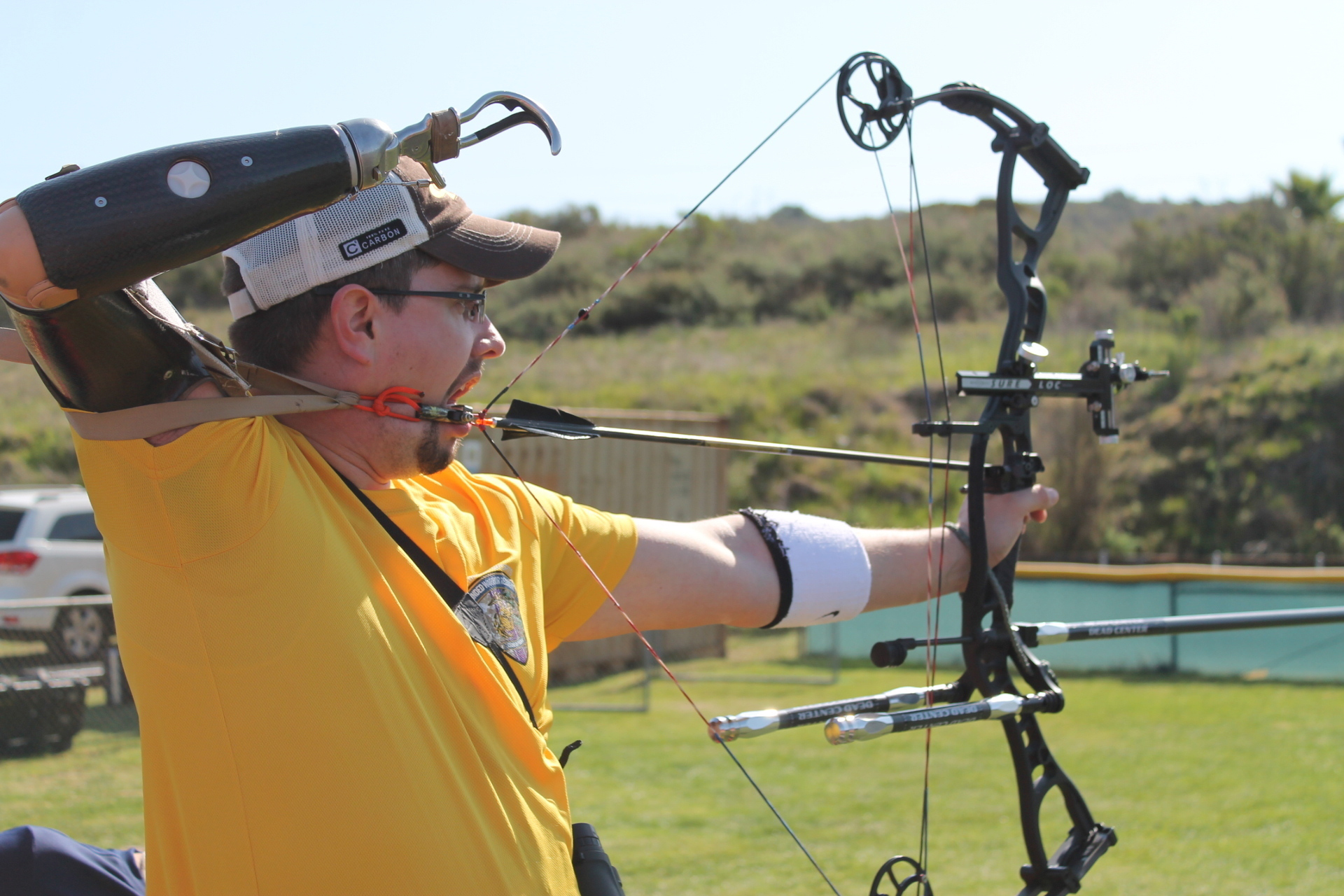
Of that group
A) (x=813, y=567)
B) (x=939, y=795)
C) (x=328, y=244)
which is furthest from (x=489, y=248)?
(x=939, y=795)

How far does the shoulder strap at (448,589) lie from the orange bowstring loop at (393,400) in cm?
11

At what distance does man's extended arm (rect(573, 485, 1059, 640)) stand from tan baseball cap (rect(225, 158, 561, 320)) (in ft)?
2.29

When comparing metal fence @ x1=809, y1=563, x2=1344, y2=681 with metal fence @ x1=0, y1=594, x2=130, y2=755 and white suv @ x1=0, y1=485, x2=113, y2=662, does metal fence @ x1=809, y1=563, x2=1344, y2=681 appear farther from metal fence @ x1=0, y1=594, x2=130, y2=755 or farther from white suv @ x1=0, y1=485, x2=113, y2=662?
white suv @ x1=0, y1=485, x2=113, y2=662

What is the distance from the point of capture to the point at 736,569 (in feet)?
7.72

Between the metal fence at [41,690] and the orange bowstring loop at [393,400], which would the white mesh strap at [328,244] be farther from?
the metal fence at [41,690]

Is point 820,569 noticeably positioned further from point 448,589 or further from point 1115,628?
point 448,589

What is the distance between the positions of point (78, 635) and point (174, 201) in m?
8.00

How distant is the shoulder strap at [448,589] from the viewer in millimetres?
1753

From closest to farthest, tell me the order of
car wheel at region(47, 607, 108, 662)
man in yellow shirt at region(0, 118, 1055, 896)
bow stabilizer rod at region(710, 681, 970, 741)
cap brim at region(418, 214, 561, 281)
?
1. man in yellow shirt at region(0, 118, 1055, 896)
2. cap brim at region(418, 214, 561, 281)
3. bow stabilizer rod at region(710, 681, 970, 741)
4. car wheel at region(47, 607, 108, 662)

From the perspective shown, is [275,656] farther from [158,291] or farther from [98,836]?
[98,836]

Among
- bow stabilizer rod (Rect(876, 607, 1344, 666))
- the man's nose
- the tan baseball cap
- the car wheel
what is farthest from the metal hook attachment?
the car wheel

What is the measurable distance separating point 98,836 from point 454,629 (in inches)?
210

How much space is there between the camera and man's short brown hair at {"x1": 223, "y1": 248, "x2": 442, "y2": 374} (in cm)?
180

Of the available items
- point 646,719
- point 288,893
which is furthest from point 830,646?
point 288,893
